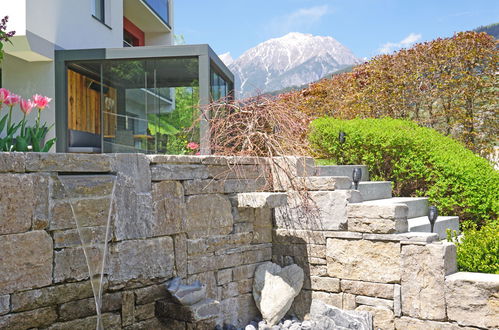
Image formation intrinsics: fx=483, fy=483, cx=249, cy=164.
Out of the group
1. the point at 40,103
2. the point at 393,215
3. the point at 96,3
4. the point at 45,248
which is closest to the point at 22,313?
the point at 45,248

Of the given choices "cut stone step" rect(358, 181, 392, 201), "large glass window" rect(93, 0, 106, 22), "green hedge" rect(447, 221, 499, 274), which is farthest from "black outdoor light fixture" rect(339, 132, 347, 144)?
"large glass window" rect(93, 0, 106, 22)

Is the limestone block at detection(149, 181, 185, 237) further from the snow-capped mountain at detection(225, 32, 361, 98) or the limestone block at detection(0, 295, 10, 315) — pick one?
the snow-capped mountain at detection(225, 32, 361, 98)

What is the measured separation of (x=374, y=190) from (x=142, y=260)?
130 inches

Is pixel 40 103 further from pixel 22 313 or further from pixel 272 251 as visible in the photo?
pixel 272 251

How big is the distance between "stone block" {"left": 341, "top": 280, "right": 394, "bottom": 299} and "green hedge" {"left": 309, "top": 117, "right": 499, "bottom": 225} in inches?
92.5

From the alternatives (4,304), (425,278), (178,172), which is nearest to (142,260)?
(178,172)

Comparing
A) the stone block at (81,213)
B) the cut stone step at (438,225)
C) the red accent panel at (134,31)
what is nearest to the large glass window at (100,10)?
the red accent panel at (134,31)

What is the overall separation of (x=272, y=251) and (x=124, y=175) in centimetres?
210

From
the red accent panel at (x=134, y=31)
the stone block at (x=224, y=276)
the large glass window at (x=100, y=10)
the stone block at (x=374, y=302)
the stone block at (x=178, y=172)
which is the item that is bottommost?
the stone block at (x=374, y=302)

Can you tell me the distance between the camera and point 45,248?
10.1 feet

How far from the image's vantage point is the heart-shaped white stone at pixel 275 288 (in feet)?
15.0

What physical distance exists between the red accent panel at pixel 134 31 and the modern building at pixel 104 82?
520cm

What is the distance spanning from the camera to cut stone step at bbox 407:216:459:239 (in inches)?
205

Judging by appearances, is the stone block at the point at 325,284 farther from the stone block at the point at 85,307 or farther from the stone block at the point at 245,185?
the stone block at the point at 85,307
